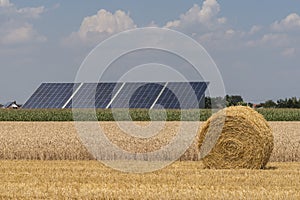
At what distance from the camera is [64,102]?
39.8 metres

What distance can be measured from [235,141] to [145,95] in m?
22.2

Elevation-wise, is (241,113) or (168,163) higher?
(241,113)

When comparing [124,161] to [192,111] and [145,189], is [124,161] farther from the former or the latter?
[192,111]

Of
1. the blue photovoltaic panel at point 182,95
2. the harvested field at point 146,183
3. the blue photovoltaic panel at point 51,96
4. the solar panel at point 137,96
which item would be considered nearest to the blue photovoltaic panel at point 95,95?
the solar panel at point 137,96

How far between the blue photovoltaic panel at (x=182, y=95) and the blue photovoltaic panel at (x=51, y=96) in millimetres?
5704

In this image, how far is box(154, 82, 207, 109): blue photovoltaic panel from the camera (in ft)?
114

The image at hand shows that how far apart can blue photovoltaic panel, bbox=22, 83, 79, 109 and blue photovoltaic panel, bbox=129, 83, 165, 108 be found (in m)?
3.96

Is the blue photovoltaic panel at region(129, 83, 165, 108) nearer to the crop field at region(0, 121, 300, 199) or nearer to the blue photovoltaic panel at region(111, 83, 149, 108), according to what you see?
the blue photovoltaic panel at region(111, 83, 149, 108)

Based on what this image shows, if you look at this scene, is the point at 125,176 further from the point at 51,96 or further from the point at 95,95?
the point at 51,96

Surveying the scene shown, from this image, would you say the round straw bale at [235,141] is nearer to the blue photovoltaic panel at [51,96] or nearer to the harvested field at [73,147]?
the harvested field at [73,147]

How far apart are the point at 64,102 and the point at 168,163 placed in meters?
24.0

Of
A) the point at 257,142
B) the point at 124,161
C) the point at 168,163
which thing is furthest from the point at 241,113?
the point at 124,161

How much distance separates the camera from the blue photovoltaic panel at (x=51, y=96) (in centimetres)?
4031

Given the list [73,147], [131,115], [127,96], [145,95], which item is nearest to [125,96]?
[127,96]
